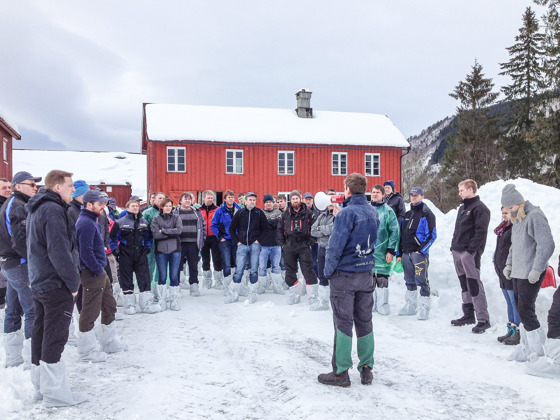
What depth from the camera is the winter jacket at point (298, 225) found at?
838 centimetres

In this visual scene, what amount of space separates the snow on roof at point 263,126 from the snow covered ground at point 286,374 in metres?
20.6

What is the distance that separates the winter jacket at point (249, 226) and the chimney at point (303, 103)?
72.7ft

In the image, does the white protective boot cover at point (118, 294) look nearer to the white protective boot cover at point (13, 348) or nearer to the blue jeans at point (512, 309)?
the white protective boot cover at point (13, 348)

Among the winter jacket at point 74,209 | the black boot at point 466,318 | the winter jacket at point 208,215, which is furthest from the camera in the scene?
the winter jacket at point 208,215

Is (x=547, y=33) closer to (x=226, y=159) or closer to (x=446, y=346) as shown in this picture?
(x=226, y=159)

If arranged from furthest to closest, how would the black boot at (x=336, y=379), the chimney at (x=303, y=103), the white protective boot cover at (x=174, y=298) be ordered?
the chimney at (x=303, y=103), the white protective boot cover at (x=174, y=298), the black boot at (x=336, y=379)

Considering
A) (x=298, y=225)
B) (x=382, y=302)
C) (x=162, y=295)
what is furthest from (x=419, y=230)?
(x=162, y=295)

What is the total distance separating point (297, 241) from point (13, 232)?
15.5 feet

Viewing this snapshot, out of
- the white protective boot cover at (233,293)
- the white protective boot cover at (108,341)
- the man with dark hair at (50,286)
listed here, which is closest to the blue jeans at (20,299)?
the white protective boot cover at (108,341)

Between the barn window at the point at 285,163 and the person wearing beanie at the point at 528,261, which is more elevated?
the barn window at the point at 285,163

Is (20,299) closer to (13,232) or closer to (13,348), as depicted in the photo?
(13,348)

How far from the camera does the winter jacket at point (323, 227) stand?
779cm

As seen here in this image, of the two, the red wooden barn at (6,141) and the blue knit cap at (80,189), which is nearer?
the blue knit cap at (80,189)

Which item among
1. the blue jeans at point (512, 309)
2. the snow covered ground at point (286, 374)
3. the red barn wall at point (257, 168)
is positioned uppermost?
the red barn wall at point (257, 168)
